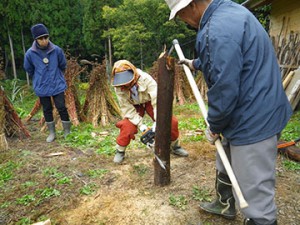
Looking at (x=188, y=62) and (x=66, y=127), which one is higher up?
(x=188, y=62)

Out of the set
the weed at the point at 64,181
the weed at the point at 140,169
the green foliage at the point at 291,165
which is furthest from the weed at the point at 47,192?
the green foliage at the point at 291,165

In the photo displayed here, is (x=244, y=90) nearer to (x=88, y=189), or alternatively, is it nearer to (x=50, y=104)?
(x=88, y=189)

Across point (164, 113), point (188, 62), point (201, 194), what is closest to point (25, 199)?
point (164, 113)

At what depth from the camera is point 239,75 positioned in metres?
1.42

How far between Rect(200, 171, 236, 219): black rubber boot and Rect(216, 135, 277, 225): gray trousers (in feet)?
1.68

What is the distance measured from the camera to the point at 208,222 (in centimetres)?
226

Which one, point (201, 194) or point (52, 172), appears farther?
point (52, 172)

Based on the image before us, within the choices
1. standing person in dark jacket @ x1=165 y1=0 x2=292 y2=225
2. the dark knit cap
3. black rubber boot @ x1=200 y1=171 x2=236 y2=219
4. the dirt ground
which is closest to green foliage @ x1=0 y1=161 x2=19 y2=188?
the dirt ground

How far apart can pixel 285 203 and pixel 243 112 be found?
1.43m

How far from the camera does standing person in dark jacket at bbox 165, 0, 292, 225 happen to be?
1.39m

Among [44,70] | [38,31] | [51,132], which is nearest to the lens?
[38,31]

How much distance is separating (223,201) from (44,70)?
3.49 metres

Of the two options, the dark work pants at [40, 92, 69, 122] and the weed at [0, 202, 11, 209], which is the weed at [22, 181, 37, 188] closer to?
the weed at [0, 202, 11, 209]

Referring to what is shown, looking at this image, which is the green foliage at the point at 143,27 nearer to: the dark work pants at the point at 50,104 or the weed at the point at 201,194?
the dark work pants at the point at 50,104
